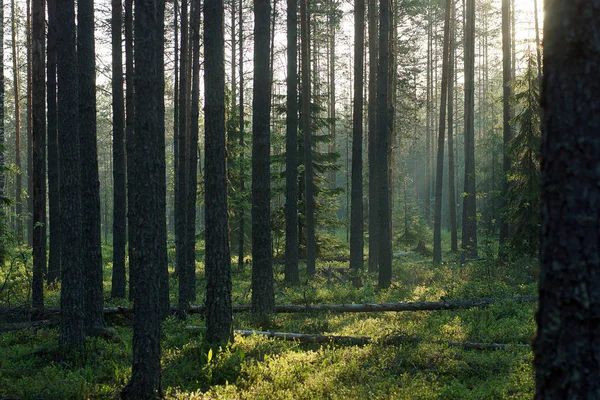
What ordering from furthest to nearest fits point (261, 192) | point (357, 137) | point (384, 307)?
point (357, 137) → point (384, 307) → point (261, 192)

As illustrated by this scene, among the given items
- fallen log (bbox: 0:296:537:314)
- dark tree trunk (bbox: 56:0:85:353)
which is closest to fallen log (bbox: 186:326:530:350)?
fallen log (bbox: 0:296:537:314)

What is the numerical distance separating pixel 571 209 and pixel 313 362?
237 inches

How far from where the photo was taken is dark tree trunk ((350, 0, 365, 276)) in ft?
60.6

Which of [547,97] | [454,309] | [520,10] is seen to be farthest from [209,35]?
[520,10]

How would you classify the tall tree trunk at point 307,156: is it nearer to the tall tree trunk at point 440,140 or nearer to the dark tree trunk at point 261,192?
the tall tree trunk at point 440,140

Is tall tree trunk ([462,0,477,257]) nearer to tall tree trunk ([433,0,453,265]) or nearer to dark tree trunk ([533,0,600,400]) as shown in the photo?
tall tree trunk ([433,0,453,265])

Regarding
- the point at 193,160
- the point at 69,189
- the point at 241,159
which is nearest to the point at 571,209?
the point at 69,189

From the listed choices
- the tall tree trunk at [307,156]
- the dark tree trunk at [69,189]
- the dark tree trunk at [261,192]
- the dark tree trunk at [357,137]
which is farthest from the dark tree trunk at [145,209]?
the tall tree trunk at [307,156]

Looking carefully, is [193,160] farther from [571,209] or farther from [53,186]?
[571,209]

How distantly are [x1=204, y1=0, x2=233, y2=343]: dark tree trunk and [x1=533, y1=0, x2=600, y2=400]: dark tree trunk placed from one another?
6.66 metres

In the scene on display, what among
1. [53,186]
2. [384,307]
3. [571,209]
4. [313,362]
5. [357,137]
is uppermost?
[357,137]

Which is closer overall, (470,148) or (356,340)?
(356,340)

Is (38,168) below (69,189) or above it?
above

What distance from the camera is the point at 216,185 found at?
343 inches
